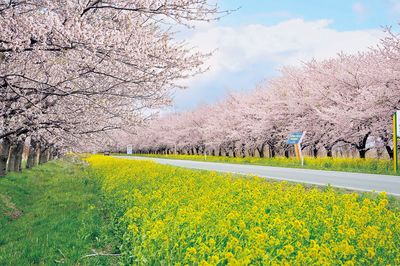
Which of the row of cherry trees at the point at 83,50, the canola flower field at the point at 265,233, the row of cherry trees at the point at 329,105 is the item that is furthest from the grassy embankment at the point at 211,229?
the row of cherry trees at the point at 329,105

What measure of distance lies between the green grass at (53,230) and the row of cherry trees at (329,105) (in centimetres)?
386

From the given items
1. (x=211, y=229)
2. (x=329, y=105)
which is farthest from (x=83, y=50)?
(x=329, y=105)

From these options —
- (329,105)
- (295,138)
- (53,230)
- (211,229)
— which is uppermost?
(329,105)

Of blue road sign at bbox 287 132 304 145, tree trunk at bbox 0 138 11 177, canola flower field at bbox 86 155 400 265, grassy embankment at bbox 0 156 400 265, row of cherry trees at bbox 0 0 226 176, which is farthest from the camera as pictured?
blue road sign at bbox 287 132 304 145

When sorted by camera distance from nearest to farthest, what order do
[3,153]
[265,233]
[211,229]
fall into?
[265,233] < [211,229] < [3,153]

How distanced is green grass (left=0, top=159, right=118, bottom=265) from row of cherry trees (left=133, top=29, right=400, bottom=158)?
3.86 metres

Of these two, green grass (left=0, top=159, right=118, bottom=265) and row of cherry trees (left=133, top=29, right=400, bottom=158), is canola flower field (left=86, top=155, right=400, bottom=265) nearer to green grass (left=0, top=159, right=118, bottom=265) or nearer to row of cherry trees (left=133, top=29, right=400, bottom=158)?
green grass (left=0, top=159, right=118, bottom=265)

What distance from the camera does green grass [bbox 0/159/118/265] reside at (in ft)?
21.8

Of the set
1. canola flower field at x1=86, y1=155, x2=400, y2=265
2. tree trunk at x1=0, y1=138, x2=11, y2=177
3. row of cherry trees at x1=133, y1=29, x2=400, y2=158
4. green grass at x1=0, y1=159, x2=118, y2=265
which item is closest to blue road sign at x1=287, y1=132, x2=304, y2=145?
row of cherry trees at x1=133, y1=29, x2=400, y2=158

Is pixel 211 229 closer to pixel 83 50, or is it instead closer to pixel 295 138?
pixel 83 50

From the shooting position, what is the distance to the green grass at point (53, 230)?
6.64 metres

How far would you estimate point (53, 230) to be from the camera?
339 inches

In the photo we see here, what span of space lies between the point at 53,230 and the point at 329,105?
70.7 feet

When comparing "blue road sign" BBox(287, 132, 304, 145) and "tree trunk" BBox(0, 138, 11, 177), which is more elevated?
"blue road sign" BBox(287, 132, 304, 145)
